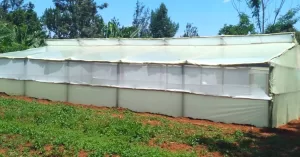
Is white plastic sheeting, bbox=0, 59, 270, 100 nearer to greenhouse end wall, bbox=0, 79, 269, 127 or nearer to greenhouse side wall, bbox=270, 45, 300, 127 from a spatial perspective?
greenhouse end wall, bbox=0, 79, 269, 127

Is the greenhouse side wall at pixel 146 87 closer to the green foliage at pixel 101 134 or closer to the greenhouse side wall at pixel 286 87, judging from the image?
the greenhouse side wall at pixel 286 87

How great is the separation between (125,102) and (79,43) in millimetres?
6664

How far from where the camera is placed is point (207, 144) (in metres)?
8.95

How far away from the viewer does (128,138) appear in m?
9.25

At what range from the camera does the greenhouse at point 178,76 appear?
12258 millimetres

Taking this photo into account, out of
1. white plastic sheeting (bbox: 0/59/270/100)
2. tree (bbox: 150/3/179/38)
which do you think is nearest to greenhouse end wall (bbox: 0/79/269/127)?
white plastic sheeting (bbox: 0/59/270/100)

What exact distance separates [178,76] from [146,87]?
1581 mm

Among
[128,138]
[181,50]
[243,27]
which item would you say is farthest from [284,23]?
[128,138]

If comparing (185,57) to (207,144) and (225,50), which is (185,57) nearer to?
(225,50)

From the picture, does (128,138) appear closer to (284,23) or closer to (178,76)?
(178,76)

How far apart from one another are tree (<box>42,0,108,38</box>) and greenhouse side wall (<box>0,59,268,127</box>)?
33731 millimetres

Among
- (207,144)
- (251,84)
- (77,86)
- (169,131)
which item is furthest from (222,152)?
(77,86)

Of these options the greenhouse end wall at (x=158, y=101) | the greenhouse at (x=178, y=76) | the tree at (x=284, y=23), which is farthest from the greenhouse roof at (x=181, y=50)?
the tree at (x=284, y=23)

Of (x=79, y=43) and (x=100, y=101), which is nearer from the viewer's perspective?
(x=100, y=101)
